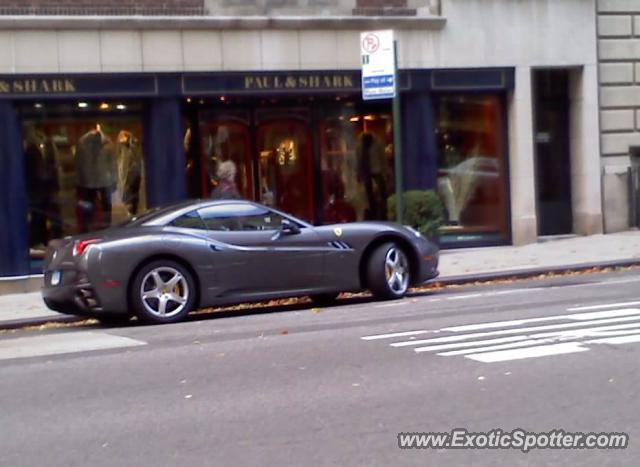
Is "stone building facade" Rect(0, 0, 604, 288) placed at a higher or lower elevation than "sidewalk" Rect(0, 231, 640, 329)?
higher

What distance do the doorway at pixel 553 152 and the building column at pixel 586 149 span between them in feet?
1.06

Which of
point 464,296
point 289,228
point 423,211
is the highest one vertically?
point 289,228

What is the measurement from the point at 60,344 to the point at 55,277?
148cm

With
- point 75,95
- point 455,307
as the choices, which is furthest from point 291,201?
point 455,307

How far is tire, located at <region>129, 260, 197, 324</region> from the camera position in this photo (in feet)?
42.0

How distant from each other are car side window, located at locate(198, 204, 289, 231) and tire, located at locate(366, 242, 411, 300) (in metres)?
1.25

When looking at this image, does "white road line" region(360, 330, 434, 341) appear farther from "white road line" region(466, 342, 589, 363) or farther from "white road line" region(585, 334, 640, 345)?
"white road line" region(585, 334, 640, 345)

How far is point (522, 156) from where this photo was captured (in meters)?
21.3

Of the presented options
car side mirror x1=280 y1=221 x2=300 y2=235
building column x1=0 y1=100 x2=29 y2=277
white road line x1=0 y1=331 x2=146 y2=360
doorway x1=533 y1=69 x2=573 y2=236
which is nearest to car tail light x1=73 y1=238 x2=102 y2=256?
white road line x1=0 y1=331 x2=146 y2=360

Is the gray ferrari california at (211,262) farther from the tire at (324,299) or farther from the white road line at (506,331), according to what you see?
the white road line at (506,331)

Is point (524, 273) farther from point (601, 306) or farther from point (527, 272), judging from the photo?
point (601, 306)

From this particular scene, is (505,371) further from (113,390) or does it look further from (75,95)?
(75,95)

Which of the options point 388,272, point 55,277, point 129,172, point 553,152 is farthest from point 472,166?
point 55,277

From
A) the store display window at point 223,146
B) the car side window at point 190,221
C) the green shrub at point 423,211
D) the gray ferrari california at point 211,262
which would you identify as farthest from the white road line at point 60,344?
the green shrub at point 423,211
